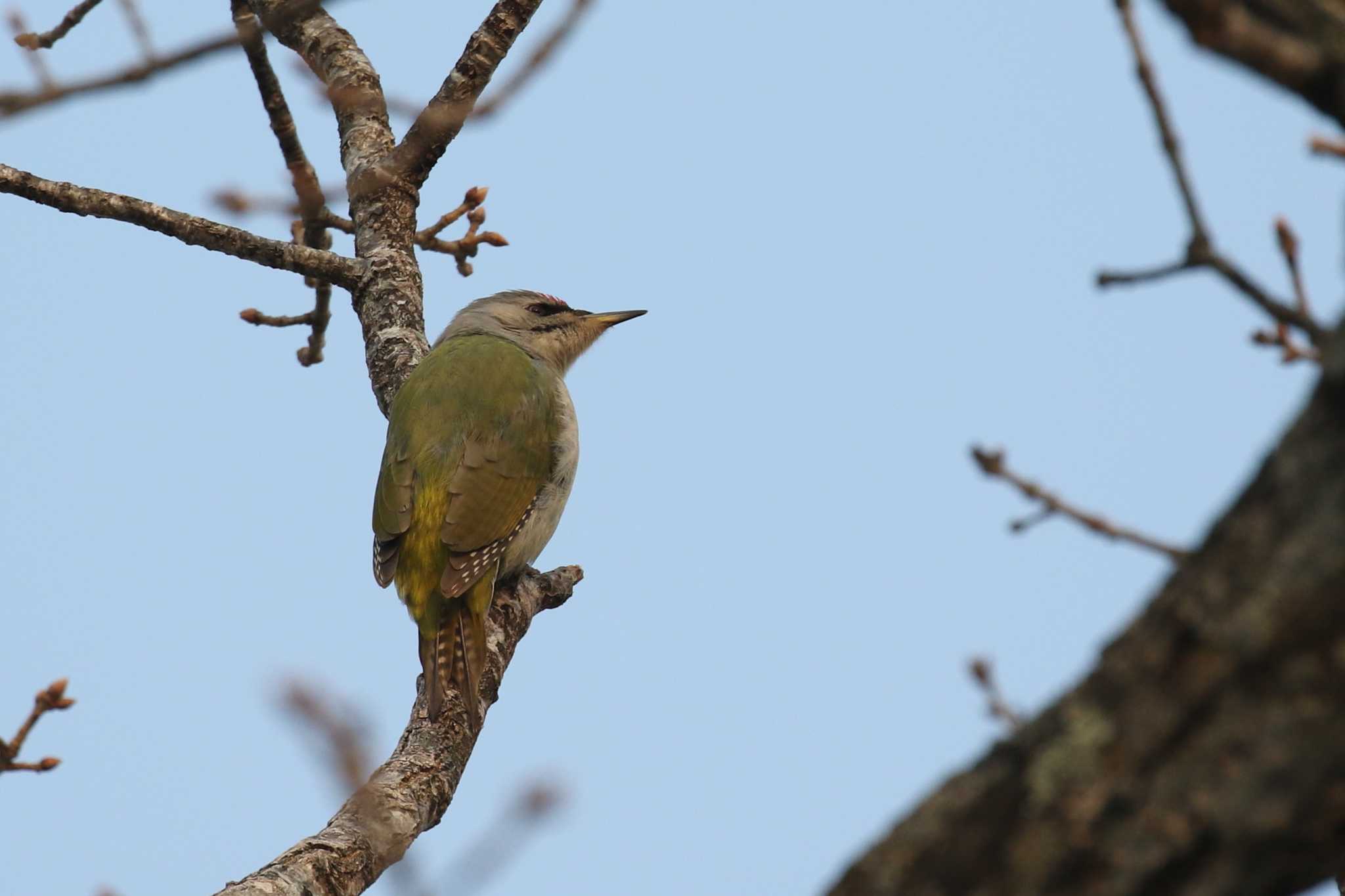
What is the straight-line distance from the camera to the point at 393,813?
3.76 meters

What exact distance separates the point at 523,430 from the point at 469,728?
7.34ft

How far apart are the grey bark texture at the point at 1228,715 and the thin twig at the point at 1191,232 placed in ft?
0.70

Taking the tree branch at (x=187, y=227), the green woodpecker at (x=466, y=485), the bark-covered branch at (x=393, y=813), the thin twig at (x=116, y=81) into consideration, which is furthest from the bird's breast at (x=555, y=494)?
the thin twig at (x=116, y=81)

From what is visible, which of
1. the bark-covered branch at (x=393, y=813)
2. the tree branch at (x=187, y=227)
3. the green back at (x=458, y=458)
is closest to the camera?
the bark-covered branch at (x=393, y=813)

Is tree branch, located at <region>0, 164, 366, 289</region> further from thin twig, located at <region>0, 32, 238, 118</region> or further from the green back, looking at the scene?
thin twig, located at <region>0, 32, 238, 118</region>

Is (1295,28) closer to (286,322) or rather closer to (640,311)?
(286,322)

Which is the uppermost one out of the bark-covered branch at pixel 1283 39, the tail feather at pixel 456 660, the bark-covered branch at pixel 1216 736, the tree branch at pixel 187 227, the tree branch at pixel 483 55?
the tree branch at pixel 483 55

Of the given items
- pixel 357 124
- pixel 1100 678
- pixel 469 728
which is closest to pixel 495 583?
pixel 469 728

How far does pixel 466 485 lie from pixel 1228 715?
4.66 m

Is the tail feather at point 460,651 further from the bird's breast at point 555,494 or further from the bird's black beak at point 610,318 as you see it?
the bird's black beak at point 610,318

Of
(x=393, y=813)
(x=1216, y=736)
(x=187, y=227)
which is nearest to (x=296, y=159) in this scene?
(x=187, y=227)

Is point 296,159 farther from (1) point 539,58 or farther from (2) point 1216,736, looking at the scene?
(2) point 1216,736

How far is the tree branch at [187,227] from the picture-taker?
187 inches

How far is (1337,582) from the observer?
1.50 meters
